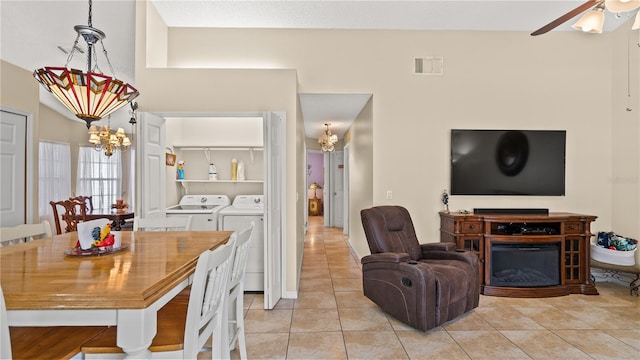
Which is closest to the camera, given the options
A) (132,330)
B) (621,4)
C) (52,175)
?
(132,330)

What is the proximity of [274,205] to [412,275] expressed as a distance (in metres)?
1.52

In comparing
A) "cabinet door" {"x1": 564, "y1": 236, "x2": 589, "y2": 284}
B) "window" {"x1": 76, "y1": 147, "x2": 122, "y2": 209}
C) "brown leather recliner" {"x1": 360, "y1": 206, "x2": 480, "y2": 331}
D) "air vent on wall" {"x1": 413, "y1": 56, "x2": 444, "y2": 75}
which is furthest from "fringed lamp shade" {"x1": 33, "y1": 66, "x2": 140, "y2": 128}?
"window" {"x1": 76, "y1": 147, "x2": 122, "y2": 209}

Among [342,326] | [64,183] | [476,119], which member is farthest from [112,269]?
[64,183]

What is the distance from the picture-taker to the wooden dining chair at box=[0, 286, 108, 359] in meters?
1.32

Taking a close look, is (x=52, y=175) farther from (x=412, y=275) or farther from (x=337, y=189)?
(x=412, y=275)

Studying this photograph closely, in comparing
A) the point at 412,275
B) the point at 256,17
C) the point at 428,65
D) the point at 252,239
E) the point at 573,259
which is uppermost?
the point at 256,17

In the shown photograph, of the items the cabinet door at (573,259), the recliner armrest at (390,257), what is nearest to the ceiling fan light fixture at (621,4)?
the recliner armrest at (390,257)

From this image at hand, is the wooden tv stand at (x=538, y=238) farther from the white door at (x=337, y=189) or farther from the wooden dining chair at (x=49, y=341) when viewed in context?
the white door at (x=337, y=189)

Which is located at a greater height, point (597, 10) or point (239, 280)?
point (597, 10)

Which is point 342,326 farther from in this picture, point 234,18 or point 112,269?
point 234,18

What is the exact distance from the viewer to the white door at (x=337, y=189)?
870 centimetres

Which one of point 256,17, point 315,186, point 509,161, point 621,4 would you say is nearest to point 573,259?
point 509,161

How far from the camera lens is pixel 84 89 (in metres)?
1.87

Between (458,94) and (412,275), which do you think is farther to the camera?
(458,94)
